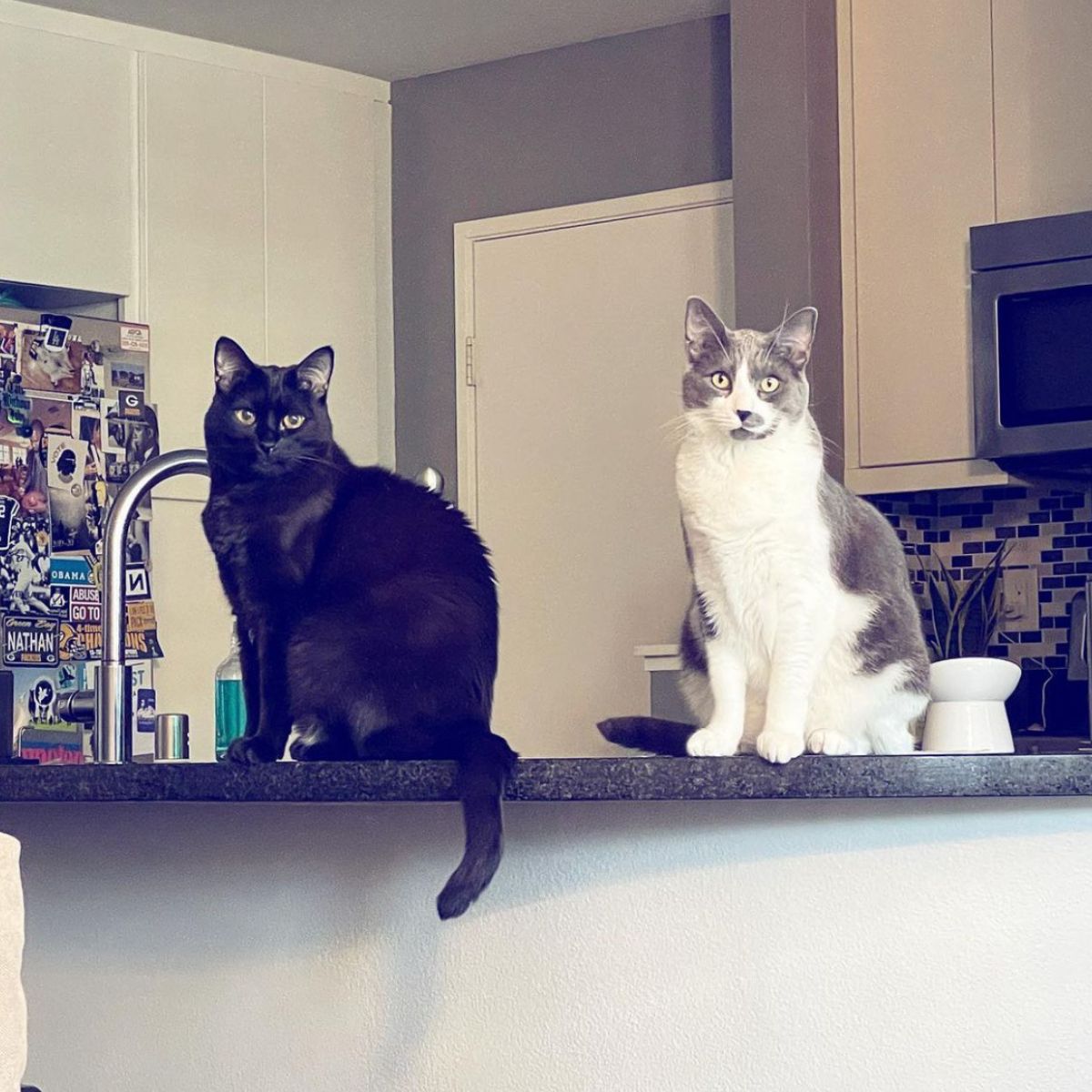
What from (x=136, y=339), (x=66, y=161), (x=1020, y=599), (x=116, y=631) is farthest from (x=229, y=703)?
(x=66, y=161)

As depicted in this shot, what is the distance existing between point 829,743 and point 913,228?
84.6 inches

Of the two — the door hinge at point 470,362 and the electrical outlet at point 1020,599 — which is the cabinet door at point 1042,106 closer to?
the electrical outlet at point 1020,599

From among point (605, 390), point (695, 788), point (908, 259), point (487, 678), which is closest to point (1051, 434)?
point (908, 259)

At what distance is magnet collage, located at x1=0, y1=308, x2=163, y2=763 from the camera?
3977mm

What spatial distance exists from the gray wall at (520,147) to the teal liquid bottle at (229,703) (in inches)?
100

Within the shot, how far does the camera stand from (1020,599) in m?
3.70

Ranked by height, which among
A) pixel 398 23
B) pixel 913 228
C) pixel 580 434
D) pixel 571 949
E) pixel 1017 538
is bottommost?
pixel 571 949

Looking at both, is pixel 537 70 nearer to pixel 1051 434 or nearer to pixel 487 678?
pixel 1051 434

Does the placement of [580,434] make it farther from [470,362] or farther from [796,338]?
[796,338]

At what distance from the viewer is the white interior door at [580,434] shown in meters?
4.38

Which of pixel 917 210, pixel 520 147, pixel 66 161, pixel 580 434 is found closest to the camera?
pixel 917 210

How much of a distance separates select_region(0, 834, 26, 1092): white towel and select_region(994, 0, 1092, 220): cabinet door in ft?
8.85

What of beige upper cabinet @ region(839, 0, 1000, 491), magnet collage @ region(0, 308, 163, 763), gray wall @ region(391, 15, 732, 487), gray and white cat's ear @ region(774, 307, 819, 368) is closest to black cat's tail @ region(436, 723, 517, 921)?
gray and white cat's ear @ region(774, 307, 819, 368)

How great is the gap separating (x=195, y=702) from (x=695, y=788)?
310 cm
